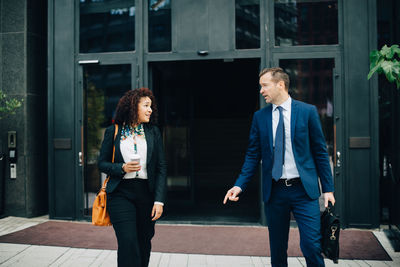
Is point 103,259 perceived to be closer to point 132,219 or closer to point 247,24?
point 132,219

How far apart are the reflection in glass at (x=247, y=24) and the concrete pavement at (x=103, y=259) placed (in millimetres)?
3579

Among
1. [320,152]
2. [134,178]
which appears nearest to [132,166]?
[134,178]

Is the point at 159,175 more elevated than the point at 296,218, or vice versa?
the point at 159,175

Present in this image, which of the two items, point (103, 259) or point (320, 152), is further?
point (103, 259)

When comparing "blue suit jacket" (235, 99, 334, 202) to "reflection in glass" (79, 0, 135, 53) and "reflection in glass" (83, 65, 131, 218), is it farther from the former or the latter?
"reflection in glass" (79, 0, 135, 53)

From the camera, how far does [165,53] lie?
623cm

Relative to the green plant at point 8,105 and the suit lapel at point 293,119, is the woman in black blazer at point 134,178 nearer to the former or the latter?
the suit lapel at point 293,119

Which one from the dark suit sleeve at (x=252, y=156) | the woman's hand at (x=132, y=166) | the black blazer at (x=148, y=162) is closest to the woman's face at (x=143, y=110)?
the black blazer at (x=148, y=162)

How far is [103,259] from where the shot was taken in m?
4.40

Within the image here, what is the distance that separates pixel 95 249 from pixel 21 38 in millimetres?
4364

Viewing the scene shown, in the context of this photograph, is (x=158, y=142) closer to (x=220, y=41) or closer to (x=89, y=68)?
(x=220, y=41)

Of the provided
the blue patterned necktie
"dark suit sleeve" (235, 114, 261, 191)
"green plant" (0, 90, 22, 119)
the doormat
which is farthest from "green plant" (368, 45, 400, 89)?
"green plant" (0, 90, 22, 119)

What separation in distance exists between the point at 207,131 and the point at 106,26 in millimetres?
6411

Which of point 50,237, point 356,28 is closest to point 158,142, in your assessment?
point 50,237
